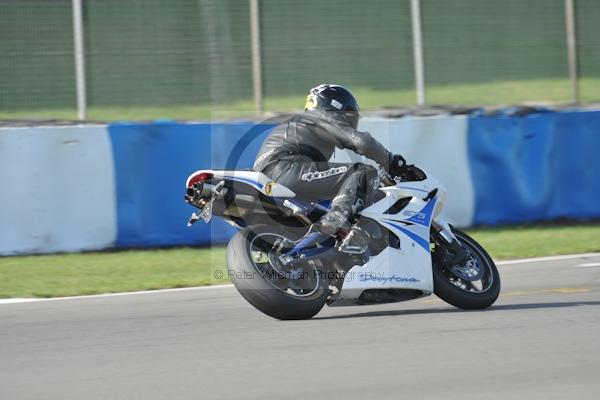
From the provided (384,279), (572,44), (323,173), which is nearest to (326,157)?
(323,173)

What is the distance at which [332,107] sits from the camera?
7.22 m

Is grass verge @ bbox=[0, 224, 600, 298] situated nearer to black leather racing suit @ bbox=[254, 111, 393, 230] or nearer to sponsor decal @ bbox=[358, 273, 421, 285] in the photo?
black leather racing suit @ bbox=[254, 111, 393, 230]

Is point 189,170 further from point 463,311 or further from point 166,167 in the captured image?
point 463,311

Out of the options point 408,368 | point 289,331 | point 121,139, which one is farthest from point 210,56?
point 408,368

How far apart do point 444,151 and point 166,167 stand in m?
3.33

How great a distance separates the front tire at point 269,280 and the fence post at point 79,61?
6.43 metres

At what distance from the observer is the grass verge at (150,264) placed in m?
9.38

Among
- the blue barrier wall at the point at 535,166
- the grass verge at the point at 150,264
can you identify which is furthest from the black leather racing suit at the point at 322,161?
the blue barrier wall at the point at 535,166

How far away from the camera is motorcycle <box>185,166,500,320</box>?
22.2ft

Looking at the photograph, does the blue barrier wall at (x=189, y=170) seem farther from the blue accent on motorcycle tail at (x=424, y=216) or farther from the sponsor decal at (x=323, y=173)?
the blue accent on motorcycle tail at (x=424, y=216)

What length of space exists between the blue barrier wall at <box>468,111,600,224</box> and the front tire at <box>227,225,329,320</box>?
5.67 metres

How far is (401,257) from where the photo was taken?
7.16 metres

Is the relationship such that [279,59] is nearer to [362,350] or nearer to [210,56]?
[210,56]

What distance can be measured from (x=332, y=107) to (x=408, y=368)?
233cm
